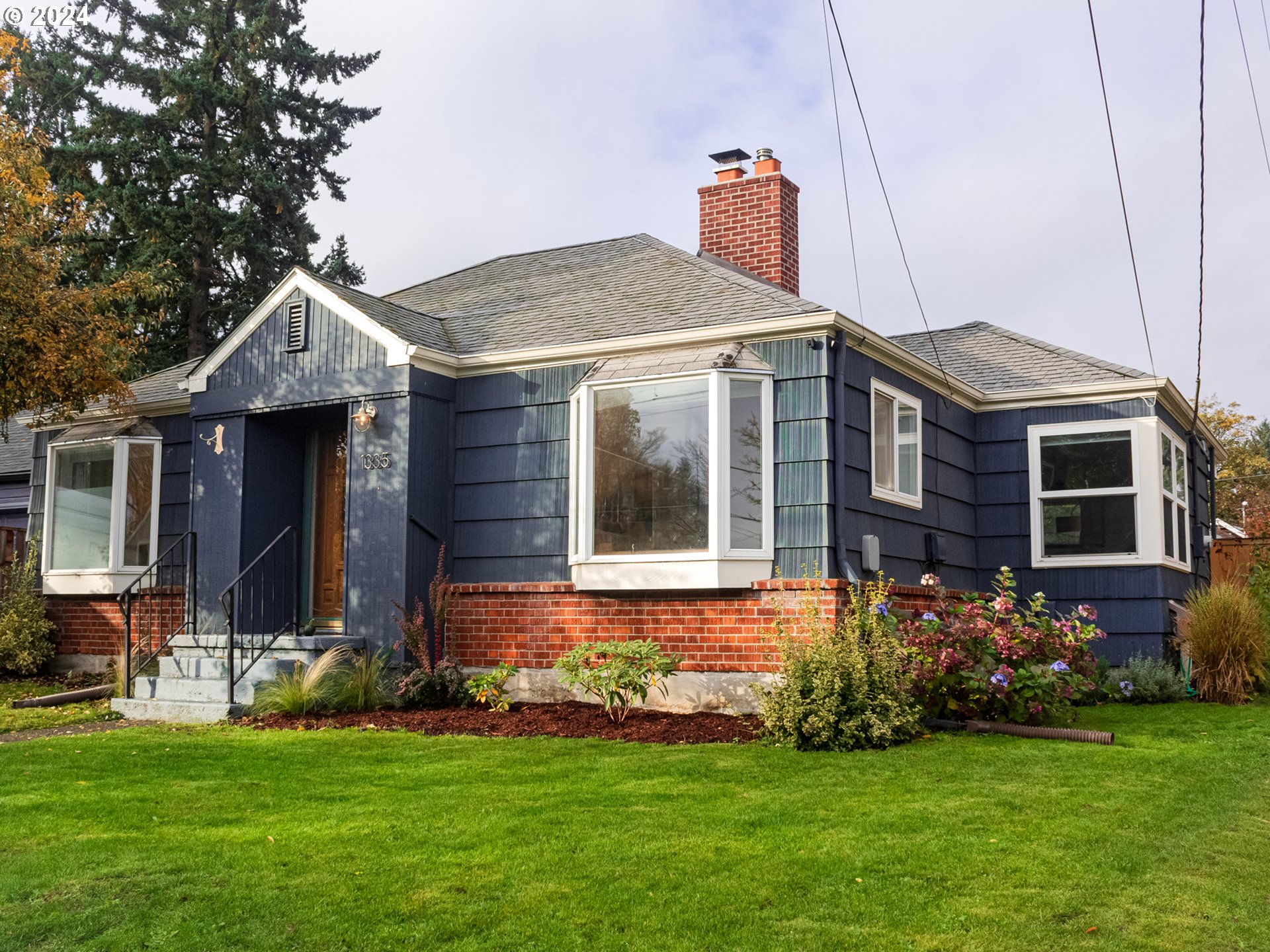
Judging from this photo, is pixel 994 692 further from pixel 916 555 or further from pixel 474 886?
pixel 474 886

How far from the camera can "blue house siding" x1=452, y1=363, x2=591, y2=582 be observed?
10.1 meters

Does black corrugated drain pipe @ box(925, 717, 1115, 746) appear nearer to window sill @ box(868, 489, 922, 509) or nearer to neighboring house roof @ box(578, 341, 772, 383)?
window sill @ box(868, 489, 922, 509)

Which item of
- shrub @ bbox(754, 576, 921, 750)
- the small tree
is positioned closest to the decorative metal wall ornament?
the small tree

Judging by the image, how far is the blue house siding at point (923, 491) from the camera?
9.30m

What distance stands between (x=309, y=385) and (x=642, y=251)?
386 centimetres

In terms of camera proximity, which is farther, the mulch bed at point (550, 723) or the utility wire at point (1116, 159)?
the mulch bed at point (550, 723)

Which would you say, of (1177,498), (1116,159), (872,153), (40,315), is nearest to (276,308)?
(40,315)

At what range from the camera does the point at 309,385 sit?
421 inches

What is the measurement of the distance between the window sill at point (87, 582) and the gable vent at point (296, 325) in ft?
11.6

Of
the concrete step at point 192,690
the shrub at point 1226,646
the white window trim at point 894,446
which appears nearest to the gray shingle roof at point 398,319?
the concrete step at point 192,690

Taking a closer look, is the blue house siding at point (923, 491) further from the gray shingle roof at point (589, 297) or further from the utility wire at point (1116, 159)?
the utility wire at point (1116, 159)

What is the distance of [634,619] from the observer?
31.0 ft

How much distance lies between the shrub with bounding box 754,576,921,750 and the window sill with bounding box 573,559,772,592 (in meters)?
0.74

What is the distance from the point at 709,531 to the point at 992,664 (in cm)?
235
